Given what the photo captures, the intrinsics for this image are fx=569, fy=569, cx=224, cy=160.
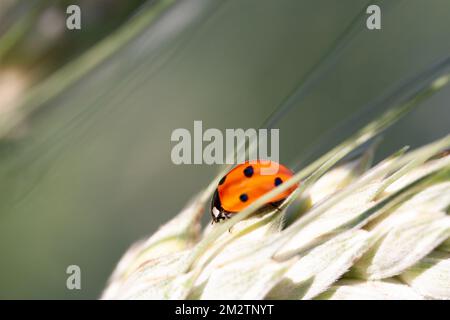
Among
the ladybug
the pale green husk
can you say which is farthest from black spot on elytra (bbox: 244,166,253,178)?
the pale green husk

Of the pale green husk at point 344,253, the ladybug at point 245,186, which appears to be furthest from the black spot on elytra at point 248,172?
the pale green husk at point 344,253

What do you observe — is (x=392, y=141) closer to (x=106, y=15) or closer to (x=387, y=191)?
(x=387, y=191)

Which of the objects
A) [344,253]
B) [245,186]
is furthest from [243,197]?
[344,253]

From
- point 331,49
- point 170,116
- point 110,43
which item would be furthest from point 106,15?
point 170,116

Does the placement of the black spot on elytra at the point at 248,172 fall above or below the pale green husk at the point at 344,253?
above

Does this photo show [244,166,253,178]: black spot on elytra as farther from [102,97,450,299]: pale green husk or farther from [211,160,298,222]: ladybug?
[102,97,450,299]: pale green husk

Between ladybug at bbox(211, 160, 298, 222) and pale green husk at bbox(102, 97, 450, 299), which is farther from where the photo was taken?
ladybug at bbox(211, 160, 298, 222)

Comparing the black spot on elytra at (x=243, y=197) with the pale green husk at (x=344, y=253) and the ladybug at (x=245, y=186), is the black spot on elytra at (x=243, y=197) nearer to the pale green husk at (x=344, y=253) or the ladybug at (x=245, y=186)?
the ladybug at (x=245, y=186)
